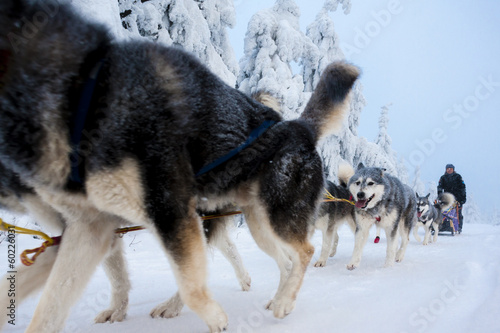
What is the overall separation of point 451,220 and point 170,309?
10763 mm

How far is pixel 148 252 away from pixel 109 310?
3.29 m

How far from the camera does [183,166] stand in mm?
1768

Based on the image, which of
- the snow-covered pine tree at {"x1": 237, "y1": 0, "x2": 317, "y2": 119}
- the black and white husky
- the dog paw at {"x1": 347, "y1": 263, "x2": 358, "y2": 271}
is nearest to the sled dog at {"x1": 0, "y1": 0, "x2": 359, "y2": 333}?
the dog paw at {"x1": 347, "y1": 263, "x2": 358, "y2": 271}

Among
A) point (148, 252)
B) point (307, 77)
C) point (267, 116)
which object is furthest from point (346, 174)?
point (307, 77)

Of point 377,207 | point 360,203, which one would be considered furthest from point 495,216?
point 360,203

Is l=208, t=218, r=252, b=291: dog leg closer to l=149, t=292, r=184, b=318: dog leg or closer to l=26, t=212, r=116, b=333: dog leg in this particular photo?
l=149, t=292, r=184, b=318: dog leg

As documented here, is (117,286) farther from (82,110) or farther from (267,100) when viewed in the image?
(267,100)

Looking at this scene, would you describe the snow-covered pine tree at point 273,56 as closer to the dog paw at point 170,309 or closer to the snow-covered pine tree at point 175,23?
the snow-covered pine tree at point 175,23

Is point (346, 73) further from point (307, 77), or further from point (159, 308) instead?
point (307, 77)

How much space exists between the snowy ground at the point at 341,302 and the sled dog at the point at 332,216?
96cm

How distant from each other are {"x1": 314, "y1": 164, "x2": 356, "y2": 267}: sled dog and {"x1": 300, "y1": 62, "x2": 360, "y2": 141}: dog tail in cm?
251

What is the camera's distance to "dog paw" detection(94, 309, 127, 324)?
2.26m

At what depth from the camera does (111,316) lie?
2.27 meters

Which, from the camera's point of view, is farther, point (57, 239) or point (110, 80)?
point (57, 239)
